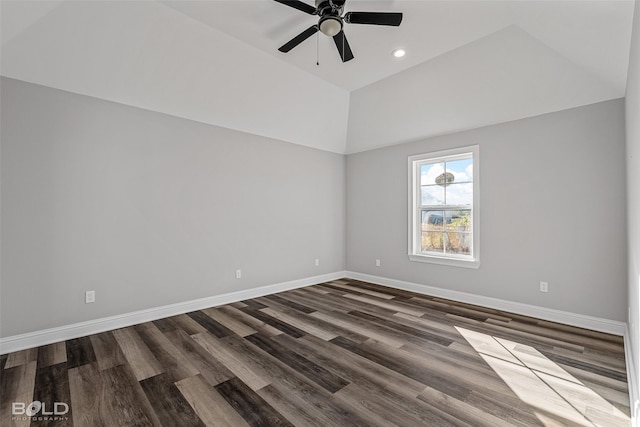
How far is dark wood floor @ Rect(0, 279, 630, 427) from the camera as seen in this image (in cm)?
183

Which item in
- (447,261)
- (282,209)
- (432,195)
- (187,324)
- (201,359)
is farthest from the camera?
(282,209)

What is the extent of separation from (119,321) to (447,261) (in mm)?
4340

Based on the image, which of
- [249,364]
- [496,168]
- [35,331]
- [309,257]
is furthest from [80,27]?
[496,168]

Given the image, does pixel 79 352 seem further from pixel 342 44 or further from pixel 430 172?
pixel 430 172

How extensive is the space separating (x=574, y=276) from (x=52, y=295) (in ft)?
18.2

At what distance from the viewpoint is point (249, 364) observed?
245 centimetres

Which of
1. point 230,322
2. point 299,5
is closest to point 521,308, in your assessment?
point 230,322

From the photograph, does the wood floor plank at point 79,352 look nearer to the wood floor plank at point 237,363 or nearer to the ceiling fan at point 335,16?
the wood floor plank at point 237,363

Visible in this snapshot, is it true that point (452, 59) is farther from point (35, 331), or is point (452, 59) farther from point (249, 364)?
point (35, 331)

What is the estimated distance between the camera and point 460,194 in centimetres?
435

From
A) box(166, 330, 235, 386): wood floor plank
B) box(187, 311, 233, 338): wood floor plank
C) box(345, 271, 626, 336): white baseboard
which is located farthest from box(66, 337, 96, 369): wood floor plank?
box(345, 271, 626, 336): white baseboard

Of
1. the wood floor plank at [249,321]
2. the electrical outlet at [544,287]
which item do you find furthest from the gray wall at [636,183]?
the wood floor plank at [249,321]

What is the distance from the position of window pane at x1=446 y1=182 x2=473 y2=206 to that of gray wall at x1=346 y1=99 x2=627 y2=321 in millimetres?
249

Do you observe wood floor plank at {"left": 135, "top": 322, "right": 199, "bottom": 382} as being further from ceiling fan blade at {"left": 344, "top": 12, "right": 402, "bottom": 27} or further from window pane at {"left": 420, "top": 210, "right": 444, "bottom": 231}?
window pane at {"left": 420, "top": 210, "right": 444, "bottom": 231}
